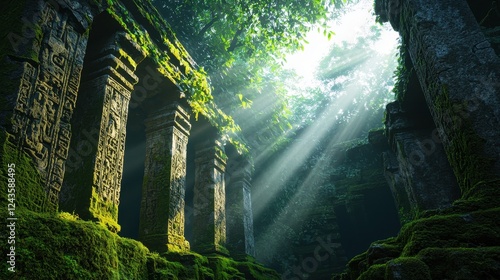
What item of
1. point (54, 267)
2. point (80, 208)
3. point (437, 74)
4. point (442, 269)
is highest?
point (437, 74)

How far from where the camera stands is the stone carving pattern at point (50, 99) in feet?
8.69

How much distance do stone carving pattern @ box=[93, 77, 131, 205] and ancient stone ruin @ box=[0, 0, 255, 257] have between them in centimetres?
1

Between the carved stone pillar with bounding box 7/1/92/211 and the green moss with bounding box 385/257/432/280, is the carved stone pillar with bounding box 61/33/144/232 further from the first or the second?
the green moss with bounding box 385/257/432/280

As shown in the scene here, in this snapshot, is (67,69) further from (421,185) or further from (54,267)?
(421,185)

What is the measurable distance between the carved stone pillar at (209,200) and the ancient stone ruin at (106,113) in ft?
0.07

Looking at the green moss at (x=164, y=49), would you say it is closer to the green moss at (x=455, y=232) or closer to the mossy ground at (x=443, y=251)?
the mossy ground at (x=443, y=251)

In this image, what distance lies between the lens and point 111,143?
12.6 ft

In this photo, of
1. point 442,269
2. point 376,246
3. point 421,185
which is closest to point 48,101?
point 376,246

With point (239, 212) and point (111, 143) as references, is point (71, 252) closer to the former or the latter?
point (111, 143)

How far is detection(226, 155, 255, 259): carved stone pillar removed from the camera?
704 cm

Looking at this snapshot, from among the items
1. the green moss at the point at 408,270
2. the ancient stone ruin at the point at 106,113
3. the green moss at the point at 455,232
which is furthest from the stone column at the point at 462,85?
the ancient stone ruin at the point at 106,113

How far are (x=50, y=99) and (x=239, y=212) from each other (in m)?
5.20

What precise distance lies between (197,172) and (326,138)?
9.07 metres

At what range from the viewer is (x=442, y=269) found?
6.55ft
